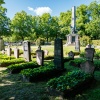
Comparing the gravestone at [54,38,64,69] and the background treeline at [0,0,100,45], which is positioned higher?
the background treeline at [0,0,100,45]

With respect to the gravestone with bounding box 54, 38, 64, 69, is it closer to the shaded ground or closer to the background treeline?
the shaded ground

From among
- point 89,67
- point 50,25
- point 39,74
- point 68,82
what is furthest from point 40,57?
point 50,25

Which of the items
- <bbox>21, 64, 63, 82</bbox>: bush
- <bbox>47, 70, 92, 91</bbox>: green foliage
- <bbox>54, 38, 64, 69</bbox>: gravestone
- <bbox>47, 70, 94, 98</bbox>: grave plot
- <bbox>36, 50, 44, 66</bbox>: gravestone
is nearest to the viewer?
<bbox>47, 70, 94, 98</bbox>: grave plot

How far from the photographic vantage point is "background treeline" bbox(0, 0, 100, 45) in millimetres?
57419

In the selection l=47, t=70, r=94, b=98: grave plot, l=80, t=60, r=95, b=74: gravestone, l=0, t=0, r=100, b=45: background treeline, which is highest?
l=0, t=0, r=100, b=45: background treeline

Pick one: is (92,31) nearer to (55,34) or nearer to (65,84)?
(55,34)

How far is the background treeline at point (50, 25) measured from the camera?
5742 cm

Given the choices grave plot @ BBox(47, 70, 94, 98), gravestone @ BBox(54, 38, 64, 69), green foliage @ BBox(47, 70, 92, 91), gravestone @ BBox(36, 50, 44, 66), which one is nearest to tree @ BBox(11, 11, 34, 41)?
gravestone @ BBox(36, 50, 44, 66)

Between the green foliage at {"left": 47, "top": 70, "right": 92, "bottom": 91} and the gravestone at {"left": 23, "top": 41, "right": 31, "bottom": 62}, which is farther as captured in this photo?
the gravestone at {"left": 23, "top": 41, "right": 31, "bottom": 62}

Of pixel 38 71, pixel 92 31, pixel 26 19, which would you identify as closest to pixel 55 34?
pixel 26 19

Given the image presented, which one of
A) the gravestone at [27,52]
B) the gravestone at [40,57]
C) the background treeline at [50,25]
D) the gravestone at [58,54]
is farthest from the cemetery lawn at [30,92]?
the background treeline at [50,25]

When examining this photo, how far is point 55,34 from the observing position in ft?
244

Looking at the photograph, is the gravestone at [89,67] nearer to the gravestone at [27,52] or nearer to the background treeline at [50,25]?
the gravestone at [27,52]

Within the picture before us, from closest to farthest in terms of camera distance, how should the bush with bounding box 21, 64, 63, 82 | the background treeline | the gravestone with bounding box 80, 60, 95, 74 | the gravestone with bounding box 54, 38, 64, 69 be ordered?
the gravestone with bounding box 80, 60, 95, 74
the bush with bounding box 21, 64, 63, 82
the gravestone with bounding box 54, 38, 64, 69
the background treeline
